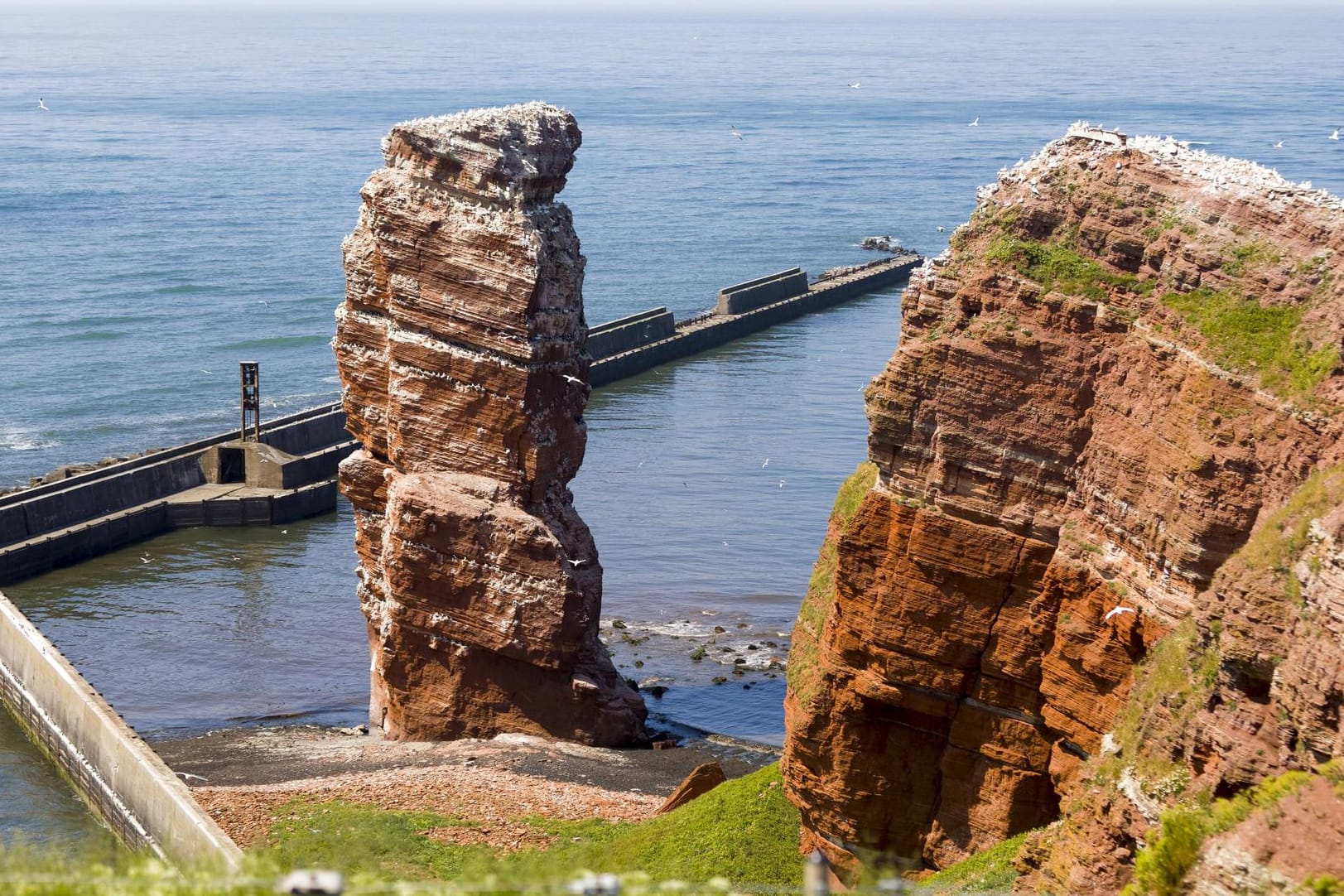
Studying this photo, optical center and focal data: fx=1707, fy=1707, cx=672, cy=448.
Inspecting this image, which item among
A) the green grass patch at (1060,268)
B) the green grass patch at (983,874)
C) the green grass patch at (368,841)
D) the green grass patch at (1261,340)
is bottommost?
the green grass patch at (368,841)

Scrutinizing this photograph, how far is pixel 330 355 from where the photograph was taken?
3568 inches

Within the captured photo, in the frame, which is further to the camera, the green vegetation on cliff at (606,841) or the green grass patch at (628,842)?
the green grass patch at (628,842)

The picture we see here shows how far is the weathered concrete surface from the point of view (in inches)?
1133

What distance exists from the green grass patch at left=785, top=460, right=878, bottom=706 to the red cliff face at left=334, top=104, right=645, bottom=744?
358 inches

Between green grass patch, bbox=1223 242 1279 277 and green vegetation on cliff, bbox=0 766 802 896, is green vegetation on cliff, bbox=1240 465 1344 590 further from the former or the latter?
green vegetation on cliff, bbox=0 766 802 896

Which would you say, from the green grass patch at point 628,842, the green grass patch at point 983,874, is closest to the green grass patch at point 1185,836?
the green grass patch at point 983,874

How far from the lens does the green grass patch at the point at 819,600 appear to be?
83.0ft

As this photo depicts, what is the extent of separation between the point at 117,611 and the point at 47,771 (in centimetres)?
1410

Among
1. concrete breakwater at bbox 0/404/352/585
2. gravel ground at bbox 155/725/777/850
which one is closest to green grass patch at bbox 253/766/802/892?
gravel ground at bbox 155/725/777/850

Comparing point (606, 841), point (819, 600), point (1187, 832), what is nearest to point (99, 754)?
point (606, 841)

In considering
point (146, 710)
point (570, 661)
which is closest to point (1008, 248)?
point (570, 661)

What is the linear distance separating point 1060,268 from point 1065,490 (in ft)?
9.67

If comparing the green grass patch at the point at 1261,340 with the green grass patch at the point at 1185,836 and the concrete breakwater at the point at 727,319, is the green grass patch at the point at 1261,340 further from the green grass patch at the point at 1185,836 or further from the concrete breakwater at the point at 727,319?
the concrete breakwater at the point at 727,319

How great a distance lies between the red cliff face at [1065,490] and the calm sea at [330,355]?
1581 centimetres
